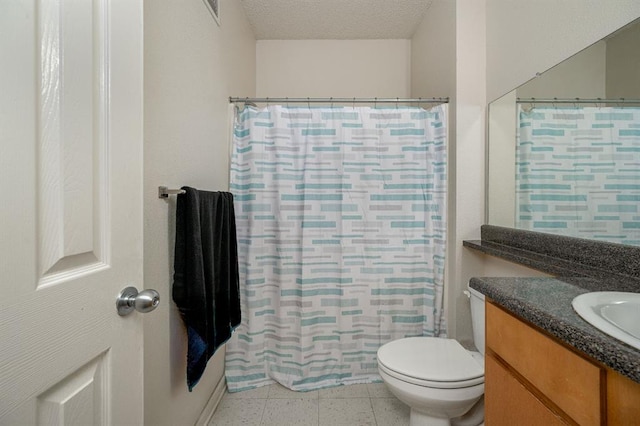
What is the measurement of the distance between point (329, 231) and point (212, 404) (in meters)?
1.16

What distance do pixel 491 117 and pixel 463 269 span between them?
901 mm

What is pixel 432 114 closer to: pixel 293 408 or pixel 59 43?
pixel 59 43

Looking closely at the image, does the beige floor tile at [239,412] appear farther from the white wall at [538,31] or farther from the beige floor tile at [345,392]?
the white wall at [538,31]

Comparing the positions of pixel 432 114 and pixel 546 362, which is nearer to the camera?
pixel 546 362

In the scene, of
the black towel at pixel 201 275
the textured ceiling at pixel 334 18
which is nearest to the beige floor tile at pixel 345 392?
the black towel at pixel 201 275

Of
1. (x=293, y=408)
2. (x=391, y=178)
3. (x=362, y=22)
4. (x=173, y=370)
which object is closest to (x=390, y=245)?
(x=391, y=178)

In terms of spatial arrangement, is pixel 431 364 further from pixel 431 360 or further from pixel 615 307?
pixel 615 307

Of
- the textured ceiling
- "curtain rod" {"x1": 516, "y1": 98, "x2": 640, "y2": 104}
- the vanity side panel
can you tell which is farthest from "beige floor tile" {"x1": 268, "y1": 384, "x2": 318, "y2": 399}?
the textured ceiling

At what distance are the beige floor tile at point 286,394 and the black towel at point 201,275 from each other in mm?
632

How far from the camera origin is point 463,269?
1.65m

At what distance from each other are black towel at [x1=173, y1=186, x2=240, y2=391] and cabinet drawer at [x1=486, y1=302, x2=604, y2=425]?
1043 millimetres

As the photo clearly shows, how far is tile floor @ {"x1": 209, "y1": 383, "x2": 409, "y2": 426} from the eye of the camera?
1.46 m

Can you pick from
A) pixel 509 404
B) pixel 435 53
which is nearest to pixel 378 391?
pixel 509 404

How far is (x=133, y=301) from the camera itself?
2.03ft
